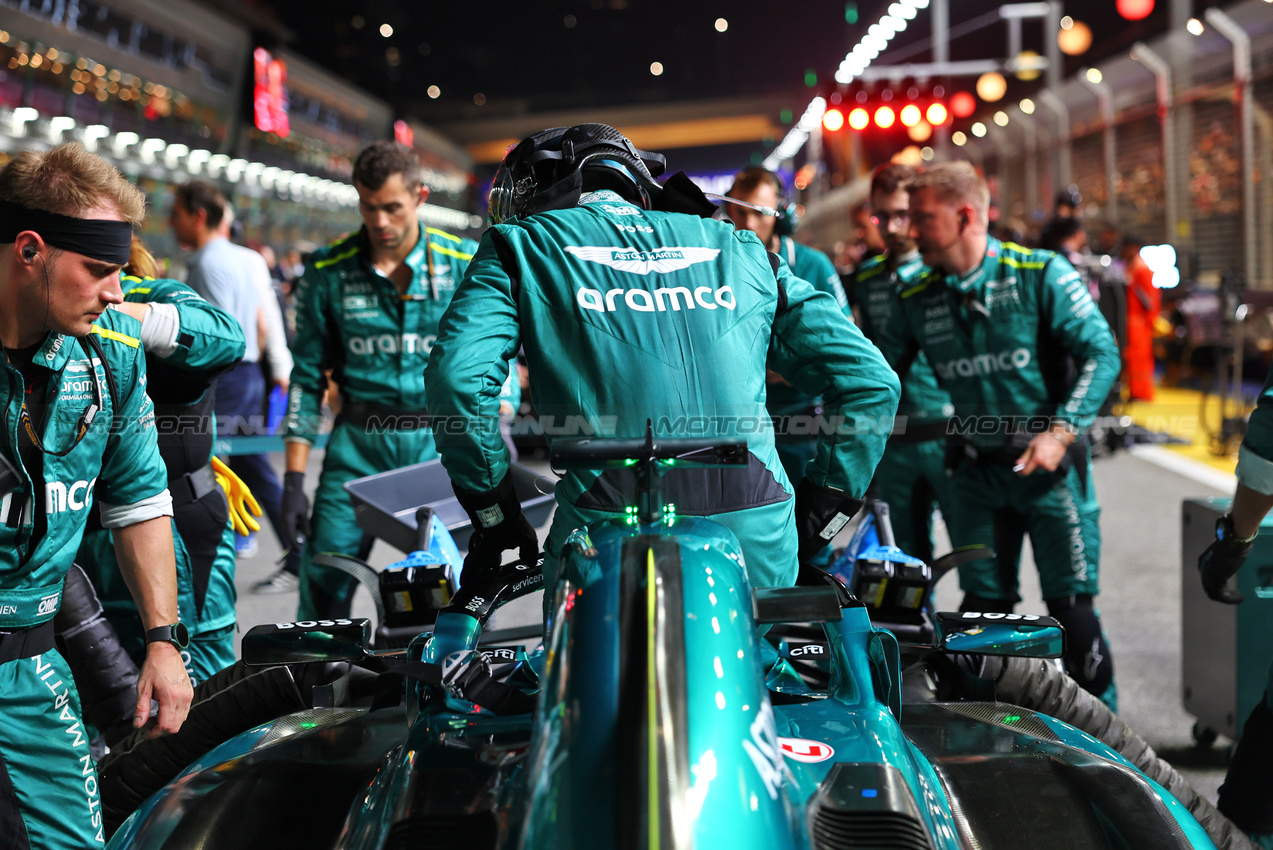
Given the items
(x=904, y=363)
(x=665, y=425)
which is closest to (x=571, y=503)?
(x=665, y=425)

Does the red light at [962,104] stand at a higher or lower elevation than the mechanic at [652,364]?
higher

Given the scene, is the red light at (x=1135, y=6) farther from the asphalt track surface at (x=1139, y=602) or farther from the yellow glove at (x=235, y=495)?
the yellow glove at (x=235, y=495)

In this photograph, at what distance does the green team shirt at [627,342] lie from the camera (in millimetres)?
1889

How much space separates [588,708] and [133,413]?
5.06 ft

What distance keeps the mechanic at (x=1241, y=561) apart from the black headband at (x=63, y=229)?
2435 millimetres

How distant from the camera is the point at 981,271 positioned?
398 centimetres

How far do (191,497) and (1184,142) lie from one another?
17.5 meters

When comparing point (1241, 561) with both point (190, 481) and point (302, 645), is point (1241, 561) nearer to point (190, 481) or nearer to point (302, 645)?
point (302, 645)

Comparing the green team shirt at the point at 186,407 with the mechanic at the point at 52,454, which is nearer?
the mechanic at the point at 52,454

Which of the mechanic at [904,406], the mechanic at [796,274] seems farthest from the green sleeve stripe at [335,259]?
the mechanic at [904,406]

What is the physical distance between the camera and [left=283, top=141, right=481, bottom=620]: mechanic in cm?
397

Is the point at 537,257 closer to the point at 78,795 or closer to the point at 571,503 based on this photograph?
the point at 571,503

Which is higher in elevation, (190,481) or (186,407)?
(186,407)

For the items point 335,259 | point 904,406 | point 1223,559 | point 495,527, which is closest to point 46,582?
point 495,527
